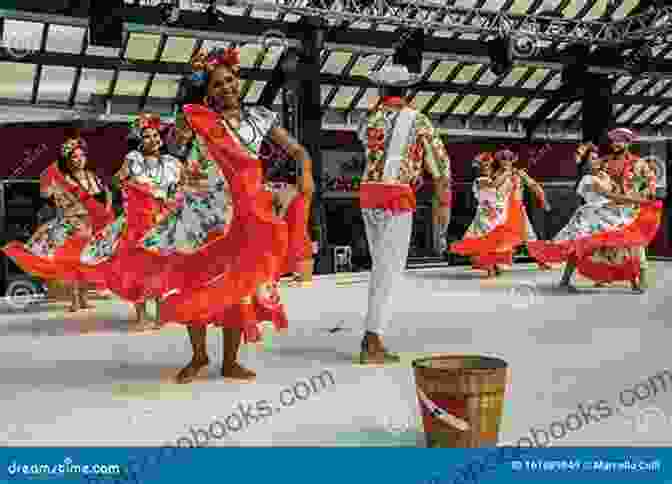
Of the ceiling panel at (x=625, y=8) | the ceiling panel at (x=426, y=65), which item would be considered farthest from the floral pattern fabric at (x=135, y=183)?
the ceiling panel at (x=625, y=8)

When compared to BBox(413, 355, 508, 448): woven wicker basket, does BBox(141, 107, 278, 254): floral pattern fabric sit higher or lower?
higher

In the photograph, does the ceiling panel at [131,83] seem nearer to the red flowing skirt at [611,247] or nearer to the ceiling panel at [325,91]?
the ceiling panel at [325,91]

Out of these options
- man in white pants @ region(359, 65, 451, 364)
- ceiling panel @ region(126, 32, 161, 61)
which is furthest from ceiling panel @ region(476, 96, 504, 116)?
man in white pants @ region(359, 65, 451, 364)

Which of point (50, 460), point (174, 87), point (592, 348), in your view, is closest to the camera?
point (50, 460)

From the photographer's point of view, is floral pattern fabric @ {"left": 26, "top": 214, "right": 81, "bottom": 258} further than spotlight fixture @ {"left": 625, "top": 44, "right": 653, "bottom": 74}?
No

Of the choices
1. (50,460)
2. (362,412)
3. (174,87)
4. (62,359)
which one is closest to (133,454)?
(50,460)

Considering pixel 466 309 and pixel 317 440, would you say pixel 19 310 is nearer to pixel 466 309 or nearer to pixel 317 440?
pixel 466 309

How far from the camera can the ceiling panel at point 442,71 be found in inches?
628

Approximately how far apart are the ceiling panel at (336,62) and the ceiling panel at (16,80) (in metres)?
4.94

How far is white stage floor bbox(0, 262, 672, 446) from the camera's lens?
2.72 metres

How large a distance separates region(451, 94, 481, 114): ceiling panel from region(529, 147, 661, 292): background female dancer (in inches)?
391

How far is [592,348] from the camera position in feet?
14.0

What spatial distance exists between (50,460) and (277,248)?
4.32 ft

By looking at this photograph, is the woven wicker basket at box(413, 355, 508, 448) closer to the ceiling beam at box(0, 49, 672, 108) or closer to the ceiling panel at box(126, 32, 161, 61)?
the ceiling beam at box(0, 49, 672, 108)
